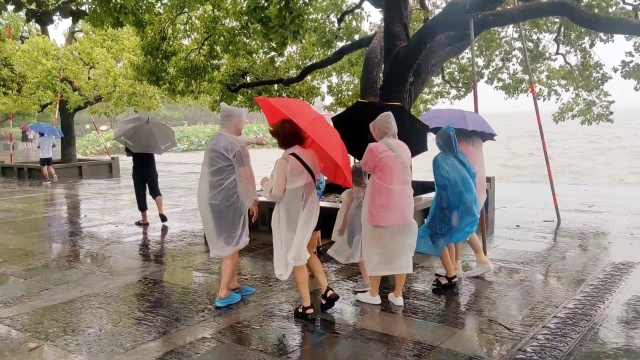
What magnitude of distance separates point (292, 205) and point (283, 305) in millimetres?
1050

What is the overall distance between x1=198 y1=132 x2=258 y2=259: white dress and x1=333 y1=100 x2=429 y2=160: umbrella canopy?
4.41 feet

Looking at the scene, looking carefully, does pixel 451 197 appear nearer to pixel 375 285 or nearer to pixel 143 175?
pixel 375 285

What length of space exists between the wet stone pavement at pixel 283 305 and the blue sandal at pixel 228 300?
0.26 ft

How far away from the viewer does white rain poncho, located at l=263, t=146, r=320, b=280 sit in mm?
4578

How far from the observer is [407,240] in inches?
196

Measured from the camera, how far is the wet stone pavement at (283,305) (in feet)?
13.5

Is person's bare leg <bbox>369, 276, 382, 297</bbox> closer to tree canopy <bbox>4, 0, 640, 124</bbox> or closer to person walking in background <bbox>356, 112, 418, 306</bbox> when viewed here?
person walking in background <bbox>356, 112, 418, 306</bbox>

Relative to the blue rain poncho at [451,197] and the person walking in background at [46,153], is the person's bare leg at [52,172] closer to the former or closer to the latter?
the person walking in background at [46,153]

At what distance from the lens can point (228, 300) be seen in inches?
201

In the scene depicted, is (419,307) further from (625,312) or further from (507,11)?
(507,11)

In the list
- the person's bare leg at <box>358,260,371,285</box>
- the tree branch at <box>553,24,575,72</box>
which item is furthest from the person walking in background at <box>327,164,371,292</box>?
the tree branch at <box>553,24,575,72</box>

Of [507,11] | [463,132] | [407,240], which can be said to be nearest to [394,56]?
[507,11]

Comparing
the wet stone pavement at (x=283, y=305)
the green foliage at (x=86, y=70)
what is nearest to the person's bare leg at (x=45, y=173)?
the green foliage at (x=86, y=70)

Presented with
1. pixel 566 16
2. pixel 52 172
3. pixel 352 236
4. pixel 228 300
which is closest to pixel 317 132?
pixel 352 236
